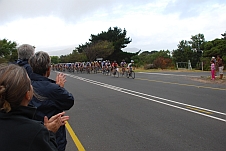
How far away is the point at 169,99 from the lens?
35.2ft

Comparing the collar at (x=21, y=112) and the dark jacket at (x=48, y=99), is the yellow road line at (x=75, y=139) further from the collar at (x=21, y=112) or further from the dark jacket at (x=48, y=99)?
the collar at (x=21, y=112)

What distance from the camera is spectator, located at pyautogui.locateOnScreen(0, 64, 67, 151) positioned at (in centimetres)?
167

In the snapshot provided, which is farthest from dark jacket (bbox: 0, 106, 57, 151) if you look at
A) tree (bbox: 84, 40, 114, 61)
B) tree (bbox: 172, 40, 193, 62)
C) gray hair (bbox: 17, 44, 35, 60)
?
tree (bbox: 172, 40, 193, 62)

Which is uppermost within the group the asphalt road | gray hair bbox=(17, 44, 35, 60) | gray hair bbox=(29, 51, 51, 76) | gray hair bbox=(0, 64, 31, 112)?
gray hair bbox=(17, 44, 35, 60)

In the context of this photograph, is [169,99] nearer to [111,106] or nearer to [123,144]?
[111,106]

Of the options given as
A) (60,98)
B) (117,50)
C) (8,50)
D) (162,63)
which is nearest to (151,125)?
(60,98)

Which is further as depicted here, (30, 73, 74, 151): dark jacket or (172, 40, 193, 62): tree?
(172, 40, 193, 62): tree

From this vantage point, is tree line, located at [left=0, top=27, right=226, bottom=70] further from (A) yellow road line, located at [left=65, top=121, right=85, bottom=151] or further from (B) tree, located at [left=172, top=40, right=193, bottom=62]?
(A) yellow road line, located at [left=65, top=121, right=85, bottom=151]

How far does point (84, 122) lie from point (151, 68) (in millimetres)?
37856

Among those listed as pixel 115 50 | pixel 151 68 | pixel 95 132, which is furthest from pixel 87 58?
pixel 95 132

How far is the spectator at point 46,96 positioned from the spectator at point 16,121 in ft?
3.79

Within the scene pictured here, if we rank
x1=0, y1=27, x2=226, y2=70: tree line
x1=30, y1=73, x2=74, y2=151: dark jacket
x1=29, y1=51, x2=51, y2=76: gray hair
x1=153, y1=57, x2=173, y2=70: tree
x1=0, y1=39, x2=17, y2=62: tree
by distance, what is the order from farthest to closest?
x1=0, y1=27, x2=226, y2=70: tree line, x1=0, y1=39, x2=17, y2=62: tree, x1=153, y1=57, x2=173, y2=70: tree, x1=29, y1=51, x2=51, y2=76: gray hair, x1=30, y1=73, x2=74, y2=151: dark jacket

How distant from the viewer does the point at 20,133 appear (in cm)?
167

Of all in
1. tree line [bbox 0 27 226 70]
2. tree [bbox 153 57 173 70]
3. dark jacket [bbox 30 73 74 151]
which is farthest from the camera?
tree line [bbox 0 27 226 70]
